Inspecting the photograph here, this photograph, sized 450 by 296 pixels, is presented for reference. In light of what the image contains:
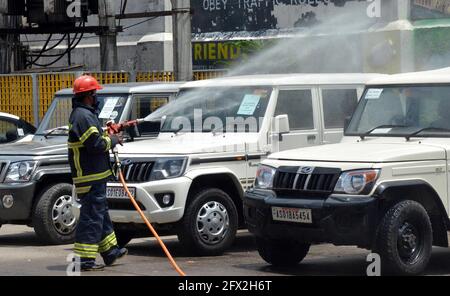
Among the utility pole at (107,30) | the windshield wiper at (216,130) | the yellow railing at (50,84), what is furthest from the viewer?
the utility pole at (107,30)

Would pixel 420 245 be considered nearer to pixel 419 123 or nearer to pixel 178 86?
pixel 419 123

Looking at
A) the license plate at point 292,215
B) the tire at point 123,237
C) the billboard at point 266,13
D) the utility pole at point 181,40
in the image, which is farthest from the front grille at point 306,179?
the billboard at point 266,13

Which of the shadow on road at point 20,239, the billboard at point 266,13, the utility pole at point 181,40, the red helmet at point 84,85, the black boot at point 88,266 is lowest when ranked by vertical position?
the shadow on road at point 20,239

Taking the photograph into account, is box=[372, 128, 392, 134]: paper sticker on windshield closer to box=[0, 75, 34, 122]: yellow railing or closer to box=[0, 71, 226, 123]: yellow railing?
box=[0, 71, 226, 123]: yellow railing

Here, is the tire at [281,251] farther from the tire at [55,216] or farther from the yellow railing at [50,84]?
the yellow railing at [50,84]

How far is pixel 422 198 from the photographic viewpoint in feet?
32.8

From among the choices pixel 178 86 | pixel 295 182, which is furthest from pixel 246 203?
pixel 178 86

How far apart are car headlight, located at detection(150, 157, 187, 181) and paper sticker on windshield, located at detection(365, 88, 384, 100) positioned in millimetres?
2067

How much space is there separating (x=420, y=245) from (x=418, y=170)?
683 millimetres

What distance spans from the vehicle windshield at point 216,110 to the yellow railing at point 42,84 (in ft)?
23.4

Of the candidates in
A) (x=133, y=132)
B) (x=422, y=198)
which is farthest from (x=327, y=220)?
(x=133, y=132)

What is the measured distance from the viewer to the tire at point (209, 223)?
11.6 meters

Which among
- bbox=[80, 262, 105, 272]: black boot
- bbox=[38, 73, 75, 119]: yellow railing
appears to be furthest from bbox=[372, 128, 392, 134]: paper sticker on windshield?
bbox=[38, 73, 75, 119]: yellow railing

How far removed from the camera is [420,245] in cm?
980
